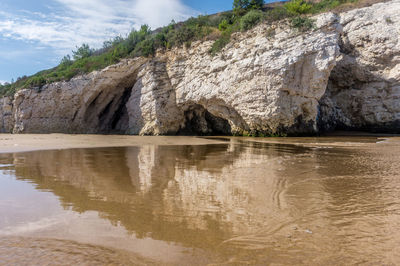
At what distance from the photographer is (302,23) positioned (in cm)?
1317

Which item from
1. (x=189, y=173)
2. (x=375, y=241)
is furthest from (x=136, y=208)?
(x=375, y=241)

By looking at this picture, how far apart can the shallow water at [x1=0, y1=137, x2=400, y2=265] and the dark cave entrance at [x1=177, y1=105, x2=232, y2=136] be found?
12.8 m

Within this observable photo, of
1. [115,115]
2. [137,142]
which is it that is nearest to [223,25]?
[137,142]

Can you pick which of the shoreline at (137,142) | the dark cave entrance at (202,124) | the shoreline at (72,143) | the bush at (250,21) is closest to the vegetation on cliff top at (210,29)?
the bush at (250,21)

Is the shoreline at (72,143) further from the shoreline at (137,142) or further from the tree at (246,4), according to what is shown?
the tree at (246,4)

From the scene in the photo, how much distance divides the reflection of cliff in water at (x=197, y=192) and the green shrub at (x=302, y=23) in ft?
30.4

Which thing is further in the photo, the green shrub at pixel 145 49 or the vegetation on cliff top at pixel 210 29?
the green shrub at pixel 145 49

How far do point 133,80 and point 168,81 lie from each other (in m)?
3.79

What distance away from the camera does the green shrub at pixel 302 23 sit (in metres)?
13.0

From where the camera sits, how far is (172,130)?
17.3 meters

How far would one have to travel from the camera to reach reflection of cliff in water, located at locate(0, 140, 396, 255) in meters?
2.54

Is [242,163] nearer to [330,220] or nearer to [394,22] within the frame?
[330,220]

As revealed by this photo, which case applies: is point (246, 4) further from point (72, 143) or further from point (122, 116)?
point (72, 143)

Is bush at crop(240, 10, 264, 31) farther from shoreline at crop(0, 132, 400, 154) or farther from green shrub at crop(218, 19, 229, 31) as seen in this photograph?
shoreline at crop(0, 132, 400, 154)
